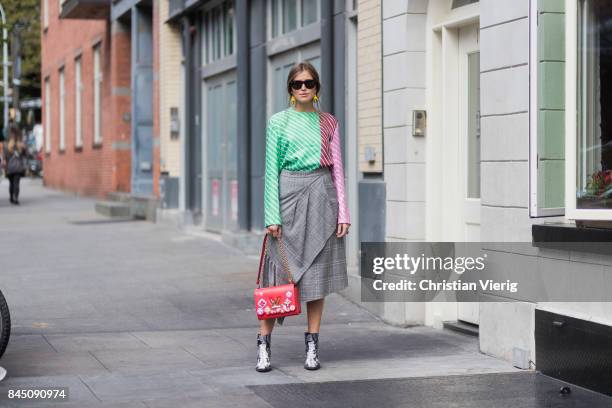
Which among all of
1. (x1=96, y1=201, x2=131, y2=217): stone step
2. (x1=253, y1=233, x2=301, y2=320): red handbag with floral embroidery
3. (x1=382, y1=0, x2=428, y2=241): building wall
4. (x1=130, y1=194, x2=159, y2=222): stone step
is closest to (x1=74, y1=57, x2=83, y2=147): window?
(x1=96, y1=201, x2=131, y2=217): stone step

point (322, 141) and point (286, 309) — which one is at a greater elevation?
point (322, 141)

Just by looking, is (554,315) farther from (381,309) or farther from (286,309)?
(381,309)

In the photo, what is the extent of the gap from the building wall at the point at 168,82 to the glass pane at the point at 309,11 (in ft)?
18.8

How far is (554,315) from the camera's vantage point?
6.95m

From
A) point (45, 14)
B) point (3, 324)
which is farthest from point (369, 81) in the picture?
point (45, 14)

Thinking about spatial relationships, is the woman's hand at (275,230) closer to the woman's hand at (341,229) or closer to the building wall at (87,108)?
the woman's hand at (341,229)

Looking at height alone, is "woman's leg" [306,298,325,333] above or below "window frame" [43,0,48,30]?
below

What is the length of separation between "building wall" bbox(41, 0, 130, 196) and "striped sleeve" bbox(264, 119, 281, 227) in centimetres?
1660

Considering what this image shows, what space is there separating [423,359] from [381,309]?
6.22 ft

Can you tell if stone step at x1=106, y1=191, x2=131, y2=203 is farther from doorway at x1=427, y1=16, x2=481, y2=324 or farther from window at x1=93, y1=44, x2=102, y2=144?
doorway at x1=427, y1=16, x2=481, y2=324

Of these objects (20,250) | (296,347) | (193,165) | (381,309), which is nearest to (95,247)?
(20,250)

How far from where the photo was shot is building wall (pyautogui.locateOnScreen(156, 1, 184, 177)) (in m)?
18.2

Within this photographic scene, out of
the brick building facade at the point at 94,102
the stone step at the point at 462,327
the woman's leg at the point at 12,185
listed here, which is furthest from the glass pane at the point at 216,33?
the woman's leg at the point at 12,185

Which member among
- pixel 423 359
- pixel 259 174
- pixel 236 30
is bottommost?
pixel 423 359
